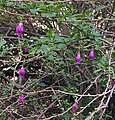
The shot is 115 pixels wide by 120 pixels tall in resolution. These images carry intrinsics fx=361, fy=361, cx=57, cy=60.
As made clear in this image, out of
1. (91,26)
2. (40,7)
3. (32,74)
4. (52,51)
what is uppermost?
(40,7)

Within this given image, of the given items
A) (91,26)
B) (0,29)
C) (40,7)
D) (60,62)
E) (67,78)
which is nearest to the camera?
(40,7)

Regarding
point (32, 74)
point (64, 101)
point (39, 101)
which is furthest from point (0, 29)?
point (64, 101)

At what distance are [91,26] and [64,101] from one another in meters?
0.54

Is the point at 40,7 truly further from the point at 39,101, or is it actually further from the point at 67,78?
the point at 39,101

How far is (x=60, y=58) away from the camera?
7.04ft

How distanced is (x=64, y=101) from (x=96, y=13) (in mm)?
626

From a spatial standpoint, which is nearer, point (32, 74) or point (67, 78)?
point (67, 78)

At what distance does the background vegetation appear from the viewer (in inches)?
73.9

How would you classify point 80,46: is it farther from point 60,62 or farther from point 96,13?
point 96,13

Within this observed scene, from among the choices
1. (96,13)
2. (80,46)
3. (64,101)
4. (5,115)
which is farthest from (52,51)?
(5,115)

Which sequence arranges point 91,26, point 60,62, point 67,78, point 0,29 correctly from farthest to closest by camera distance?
point 0,29
point 67,78
point 60,62
point 91,26

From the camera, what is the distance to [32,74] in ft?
8.55

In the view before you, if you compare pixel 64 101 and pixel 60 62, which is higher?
pixel 60 62

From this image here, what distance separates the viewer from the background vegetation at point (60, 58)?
1.88 metres
